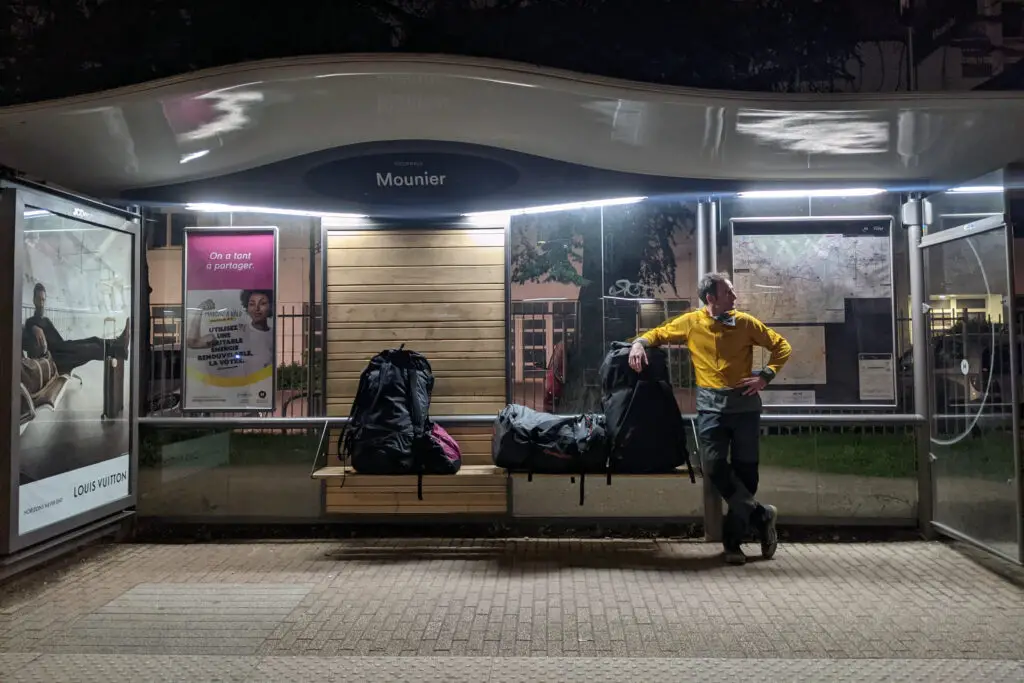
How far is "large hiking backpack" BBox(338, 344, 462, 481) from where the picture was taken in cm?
497

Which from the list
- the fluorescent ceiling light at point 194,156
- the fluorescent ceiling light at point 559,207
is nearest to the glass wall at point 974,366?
Result: the fluorescent ceiling light at point 559,207

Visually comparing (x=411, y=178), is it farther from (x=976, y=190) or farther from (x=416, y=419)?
(x=976, y=190)

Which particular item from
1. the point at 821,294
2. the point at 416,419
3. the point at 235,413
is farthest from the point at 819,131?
the point at 235,413

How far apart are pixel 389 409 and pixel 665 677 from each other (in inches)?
102

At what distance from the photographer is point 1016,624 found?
3832mm

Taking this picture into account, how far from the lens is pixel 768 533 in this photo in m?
5.00

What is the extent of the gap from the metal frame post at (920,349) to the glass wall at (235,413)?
453 cm

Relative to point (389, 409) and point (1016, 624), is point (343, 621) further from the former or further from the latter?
point (1016, 624)

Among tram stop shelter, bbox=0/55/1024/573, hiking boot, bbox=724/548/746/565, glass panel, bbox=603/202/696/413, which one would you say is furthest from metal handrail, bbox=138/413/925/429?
hiking boot, bbox=724/548/746/565

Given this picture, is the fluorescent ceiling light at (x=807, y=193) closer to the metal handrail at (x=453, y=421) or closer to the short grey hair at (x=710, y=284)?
the short grey hair at (x=710, y=284)

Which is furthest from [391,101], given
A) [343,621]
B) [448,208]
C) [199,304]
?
[343,621]

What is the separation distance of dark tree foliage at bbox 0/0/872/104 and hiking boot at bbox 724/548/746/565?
9.79ft

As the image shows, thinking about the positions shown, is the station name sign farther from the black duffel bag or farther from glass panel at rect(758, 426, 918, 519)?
glass panel at rect(758, 426, 918, 519)

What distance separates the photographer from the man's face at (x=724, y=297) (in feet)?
16.5
